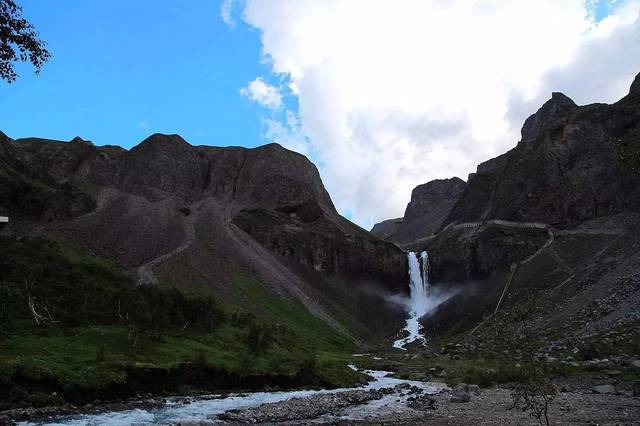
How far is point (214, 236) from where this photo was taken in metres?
152

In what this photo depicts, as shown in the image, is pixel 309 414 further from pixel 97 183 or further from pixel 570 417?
pixel 97 183

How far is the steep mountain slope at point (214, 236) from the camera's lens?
130 metres

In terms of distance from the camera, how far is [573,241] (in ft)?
Answer: 398

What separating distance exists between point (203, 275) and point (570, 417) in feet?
344

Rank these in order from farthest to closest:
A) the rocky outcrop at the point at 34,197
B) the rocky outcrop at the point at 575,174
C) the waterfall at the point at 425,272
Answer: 1. the waterfall at the point at 425,272
2. the rocky outcrop at the point at 34,197
3. the rocky outcrop at the point at 575,174

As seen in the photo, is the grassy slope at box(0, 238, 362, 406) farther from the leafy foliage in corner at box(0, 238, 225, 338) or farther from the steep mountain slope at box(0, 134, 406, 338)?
the steep mountain slope at box(0, 134, 406, 338)

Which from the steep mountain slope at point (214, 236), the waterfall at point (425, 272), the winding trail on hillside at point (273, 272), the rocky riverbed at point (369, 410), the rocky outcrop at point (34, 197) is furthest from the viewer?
the waterfall at point (425, 272)

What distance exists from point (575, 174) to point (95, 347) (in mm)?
132578

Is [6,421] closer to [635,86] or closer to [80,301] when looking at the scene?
[80,301]

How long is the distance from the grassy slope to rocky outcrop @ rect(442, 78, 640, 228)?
99.0 meters

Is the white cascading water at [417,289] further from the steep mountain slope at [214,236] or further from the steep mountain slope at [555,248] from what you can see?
the steep mountain slope at [214,236]

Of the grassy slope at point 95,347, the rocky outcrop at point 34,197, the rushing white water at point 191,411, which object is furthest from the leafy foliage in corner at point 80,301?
the rocky outcrop at point 34,197

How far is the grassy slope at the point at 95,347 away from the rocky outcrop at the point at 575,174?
99.0 m

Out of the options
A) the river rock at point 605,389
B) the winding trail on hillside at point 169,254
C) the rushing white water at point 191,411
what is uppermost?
the winding trail on hillside at point 169,254
